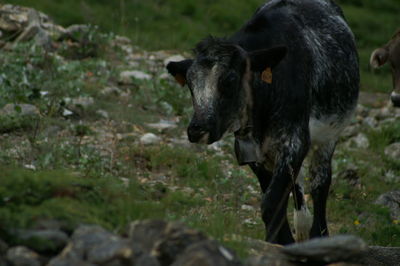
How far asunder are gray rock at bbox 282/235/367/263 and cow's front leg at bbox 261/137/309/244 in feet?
6.35

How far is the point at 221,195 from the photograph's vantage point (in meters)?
9.35

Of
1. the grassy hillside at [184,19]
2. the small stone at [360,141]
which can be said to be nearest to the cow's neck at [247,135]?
the small stone at [360,141]

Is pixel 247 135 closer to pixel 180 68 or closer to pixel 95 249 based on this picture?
pixel 180 68

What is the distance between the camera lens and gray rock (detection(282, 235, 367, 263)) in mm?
4645

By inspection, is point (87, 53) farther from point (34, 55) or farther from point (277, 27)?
point (277, 27)

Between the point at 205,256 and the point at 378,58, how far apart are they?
820cm

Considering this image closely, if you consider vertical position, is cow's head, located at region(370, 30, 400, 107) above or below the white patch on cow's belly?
above

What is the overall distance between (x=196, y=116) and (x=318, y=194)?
2.29m

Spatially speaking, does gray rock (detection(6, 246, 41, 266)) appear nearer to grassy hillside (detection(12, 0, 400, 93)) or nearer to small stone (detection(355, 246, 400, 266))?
small stone (detection(355, 246, 400, 266))

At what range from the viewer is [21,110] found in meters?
10.7

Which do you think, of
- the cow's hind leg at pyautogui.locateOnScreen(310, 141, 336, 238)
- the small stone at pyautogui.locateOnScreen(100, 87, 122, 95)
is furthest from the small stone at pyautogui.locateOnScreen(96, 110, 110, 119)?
the cow's hind leg at pyautogui.locateOnScreen(310, 141, 336, 238)

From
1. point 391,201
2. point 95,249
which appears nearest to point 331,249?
point 95,249

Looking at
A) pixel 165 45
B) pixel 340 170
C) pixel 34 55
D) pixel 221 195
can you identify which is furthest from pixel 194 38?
pixel 221 195

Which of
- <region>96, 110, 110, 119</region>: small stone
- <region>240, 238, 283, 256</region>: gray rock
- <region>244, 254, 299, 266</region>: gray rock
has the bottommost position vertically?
<region>96, 110, 110, 119</region>: small stone
